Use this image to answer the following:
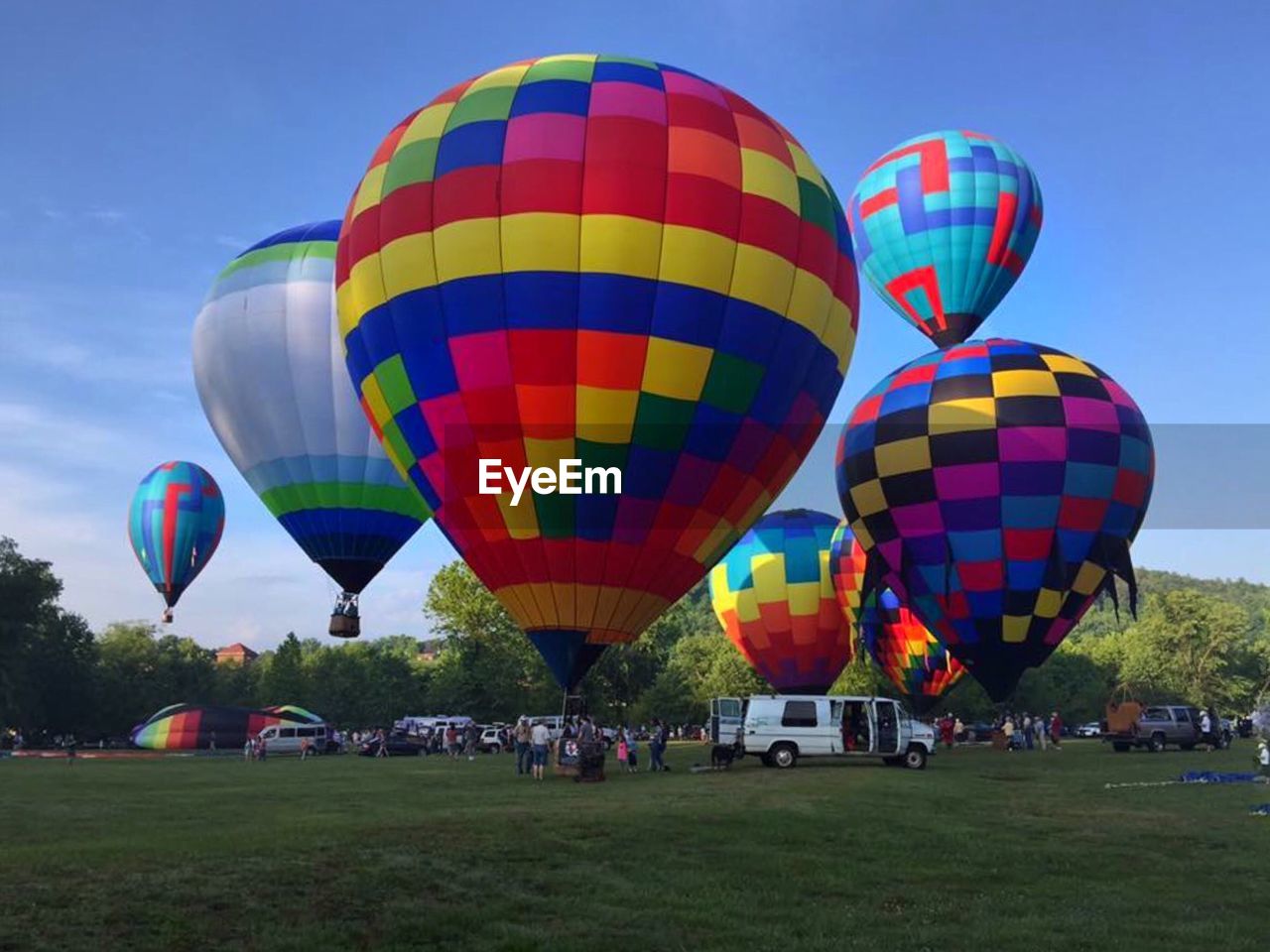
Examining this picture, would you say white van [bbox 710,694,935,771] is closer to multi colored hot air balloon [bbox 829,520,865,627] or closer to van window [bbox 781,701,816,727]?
van window [bbox 781,701,816,727]

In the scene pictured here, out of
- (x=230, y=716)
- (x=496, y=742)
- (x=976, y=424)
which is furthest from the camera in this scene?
(x=230, y=716)

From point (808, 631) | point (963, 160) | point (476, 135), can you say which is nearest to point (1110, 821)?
point (476, 135)

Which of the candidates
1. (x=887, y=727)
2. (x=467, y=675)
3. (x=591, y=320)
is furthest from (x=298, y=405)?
(x=467, y=675)

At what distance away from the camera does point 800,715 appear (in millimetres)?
24625

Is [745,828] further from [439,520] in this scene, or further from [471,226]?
[471,226]

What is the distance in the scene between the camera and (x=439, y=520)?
18984mm

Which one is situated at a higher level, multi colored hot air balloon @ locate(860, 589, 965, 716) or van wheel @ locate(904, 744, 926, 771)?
multi colored hot air balloon @ locate(860, 589, 965, 716)

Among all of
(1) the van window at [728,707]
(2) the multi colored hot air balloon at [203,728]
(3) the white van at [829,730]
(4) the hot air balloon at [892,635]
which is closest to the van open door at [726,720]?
(1) the van window at [728,707]

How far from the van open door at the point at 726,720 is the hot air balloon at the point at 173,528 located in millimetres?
32291

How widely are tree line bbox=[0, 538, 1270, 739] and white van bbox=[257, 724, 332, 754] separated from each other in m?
15.7

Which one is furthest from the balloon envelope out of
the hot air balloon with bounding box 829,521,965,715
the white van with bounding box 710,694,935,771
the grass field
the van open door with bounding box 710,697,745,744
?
the hot air balloon with bounding box 829,521,965,715

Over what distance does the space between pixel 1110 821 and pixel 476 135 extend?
14.4 m

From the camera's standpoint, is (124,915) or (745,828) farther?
(745,828)

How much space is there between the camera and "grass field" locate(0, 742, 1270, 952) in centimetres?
782
